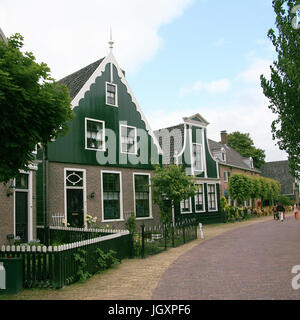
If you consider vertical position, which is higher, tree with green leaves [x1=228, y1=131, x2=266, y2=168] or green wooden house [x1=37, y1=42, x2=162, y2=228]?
tree with green leaves [x1=228, y1=131, x2=266, y2=168]

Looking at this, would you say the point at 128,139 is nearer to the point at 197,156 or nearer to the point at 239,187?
the point at 197,156

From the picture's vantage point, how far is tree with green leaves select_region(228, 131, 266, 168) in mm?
56969

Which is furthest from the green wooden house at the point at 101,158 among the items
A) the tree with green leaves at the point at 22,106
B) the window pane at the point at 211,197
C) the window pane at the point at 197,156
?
the tree with green leaves at the point at 22,106

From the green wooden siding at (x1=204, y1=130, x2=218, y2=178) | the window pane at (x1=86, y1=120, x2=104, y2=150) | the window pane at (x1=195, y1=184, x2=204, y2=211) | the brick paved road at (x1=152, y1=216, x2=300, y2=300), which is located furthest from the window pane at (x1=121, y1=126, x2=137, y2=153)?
the green wooden siding at (x1=204, y1=130, x2=218, y2=178)

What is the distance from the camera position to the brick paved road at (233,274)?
683 centimetres

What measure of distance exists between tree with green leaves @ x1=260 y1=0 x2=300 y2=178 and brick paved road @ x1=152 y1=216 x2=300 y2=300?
4.63m

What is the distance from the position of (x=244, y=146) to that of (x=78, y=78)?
4382cm

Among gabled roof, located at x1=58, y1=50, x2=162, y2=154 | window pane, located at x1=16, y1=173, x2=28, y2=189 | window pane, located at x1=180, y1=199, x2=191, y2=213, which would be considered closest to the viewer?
window pane, located at x1=16, y1=173, x2=28, y2=189

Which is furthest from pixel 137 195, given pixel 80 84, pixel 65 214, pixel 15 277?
pixel 15 277

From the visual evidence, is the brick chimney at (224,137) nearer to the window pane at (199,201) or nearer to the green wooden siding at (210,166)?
the green wooden siding at (210,166)

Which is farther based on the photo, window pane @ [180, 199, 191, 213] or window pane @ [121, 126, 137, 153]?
window pane @ [180, 199, 191, 213]

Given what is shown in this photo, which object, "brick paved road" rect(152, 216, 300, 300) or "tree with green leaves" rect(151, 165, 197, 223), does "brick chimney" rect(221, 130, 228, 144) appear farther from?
"brick paved road" rect(152, 216, 300, 300)

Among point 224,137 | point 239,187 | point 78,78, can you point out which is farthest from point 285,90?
point 224,137

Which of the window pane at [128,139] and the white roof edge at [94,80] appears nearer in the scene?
the white roof edge at [94,80]
